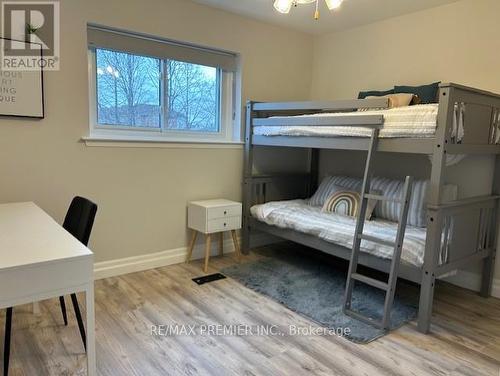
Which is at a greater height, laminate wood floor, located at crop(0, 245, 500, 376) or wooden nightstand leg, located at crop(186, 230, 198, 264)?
wooden nightstand leg, located at crop(186, 230, 198, 264)

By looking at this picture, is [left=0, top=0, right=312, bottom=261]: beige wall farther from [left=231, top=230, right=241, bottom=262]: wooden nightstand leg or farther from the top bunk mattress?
the top bunk mattress

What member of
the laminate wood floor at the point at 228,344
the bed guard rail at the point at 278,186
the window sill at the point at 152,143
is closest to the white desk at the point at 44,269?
the laminate wood floor at the point at 228,344

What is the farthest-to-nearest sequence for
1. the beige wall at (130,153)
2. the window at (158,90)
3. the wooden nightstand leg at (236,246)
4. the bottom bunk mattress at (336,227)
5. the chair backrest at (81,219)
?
the wooden nightstand leg at (236,246) < the window at (158,90) < the beige wall at (130,153) < the bottom bunk mattress at (336,227) < the chair backrest at (81,219)

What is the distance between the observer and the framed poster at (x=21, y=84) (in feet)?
7.83

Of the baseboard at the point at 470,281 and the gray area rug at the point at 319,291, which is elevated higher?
the baseboard at the point at 470,281

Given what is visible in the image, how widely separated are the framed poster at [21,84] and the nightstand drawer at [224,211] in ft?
4.72

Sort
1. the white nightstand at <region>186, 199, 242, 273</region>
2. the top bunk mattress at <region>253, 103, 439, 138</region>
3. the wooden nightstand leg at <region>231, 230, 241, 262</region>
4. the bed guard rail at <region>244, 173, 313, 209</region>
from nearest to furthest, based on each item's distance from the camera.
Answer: the top bunk mattress at <region>253, 103, 439, 138</region> < the white nightstand at <region>186, 199, 242, 273</region> < the wooden nightstand leg at <region>231, 230, 241, 262</region> < the bed guard rail at <region>244, 173, 313, 209</region>

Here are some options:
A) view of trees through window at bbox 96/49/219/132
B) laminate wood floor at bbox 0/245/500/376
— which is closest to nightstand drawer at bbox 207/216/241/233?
laminate wood floor at bbox 0/245/500/376

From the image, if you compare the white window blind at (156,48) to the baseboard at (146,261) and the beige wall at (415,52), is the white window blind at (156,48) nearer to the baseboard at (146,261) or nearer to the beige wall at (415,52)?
the beige wall at (415,52)

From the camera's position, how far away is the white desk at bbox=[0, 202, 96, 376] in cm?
125

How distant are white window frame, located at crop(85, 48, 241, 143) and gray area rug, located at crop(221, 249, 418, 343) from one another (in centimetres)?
124

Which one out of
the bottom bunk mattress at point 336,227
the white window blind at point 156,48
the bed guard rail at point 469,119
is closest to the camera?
the bed guard rail at point 469,119

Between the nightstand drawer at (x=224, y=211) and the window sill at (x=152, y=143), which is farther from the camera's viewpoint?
the nightstand drawer at (x=224, y=211)

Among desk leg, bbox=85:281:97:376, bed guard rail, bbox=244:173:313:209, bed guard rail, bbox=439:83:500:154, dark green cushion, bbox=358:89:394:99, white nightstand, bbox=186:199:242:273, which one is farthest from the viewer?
bed guard rail, bbox=244:173:313:209
